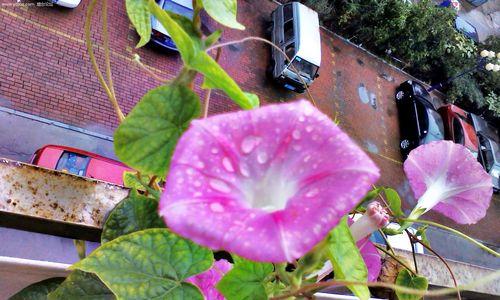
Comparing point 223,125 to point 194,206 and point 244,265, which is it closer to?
point 194,206

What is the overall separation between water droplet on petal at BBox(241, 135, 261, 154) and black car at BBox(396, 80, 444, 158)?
8.86 metres

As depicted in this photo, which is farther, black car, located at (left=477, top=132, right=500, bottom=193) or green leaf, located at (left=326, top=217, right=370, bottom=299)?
black car, located at (left=477, top=132, right=500, bottom=193)

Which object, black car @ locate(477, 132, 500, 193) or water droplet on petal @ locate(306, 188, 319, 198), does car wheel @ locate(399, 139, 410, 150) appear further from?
water droplet on petal @ locate(306, 188, 319, 198)

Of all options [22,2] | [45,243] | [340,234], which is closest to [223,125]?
[340,234]

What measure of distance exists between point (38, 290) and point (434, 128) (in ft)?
29.9

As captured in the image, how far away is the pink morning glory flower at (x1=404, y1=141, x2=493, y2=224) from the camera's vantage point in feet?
3.51

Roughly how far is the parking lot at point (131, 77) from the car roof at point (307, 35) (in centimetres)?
82

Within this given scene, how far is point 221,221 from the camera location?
0.48m

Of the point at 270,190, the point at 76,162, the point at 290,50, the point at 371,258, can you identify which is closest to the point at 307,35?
the point at 290,50

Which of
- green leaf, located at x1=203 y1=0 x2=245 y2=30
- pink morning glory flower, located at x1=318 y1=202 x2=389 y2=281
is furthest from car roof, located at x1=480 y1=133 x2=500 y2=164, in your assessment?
green leaf, located at x1=203 y1=0 x2=245 y2=30

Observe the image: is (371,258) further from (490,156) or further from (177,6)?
(490,156)

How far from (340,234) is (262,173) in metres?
0.23

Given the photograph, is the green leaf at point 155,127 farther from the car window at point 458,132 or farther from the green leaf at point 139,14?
the car window at point 458,132

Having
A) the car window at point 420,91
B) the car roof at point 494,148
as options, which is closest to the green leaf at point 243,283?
the car window at point 420,91
